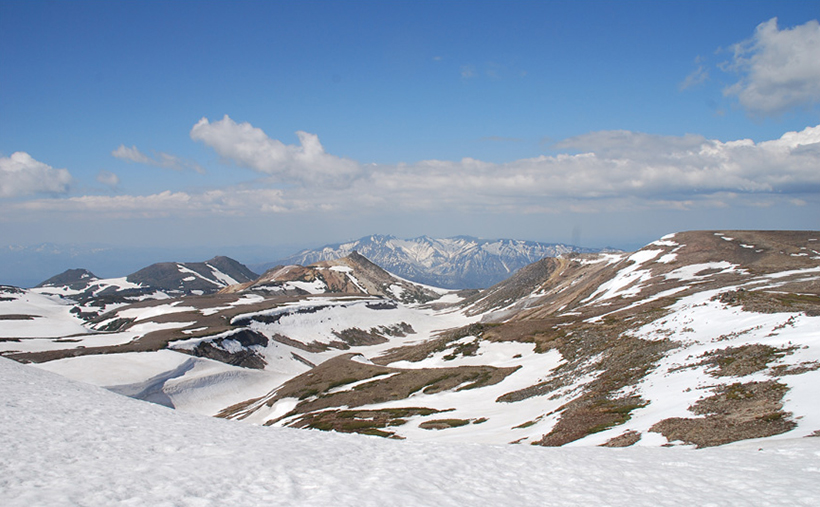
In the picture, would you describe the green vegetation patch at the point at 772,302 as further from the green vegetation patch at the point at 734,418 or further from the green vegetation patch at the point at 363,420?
the green vegetation patch at the point at 363,420

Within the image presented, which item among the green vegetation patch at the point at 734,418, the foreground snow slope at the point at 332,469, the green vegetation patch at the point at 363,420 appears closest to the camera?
the foreground snow slope at the point at 332,469

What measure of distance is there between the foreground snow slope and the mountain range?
24.2 ft

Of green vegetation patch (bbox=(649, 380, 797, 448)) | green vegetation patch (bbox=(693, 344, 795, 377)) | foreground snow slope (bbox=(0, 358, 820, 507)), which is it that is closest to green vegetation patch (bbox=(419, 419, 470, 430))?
green vegetation patch (bbox=(649, 380, 797, 448))

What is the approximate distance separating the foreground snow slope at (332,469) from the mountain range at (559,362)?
24.2 feet

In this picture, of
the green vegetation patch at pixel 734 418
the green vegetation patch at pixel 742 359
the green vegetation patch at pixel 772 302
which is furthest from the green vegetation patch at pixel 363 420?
the green vegetation patch at pixel 772 302

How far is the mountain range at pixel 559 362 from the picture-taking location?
3023cm

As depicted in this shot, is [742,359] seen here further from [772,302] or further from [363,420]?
[363,420]

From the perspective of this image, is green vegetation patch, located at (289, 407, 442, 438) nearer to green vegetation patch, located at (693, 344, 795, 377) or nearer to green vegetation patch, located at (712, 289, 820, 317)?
green vegetation patch, located at (693, 344, 795, 377)

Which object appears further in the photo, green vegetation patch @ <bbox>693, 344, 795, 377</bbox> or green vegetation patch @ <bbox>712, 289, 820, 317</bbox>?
green vegetation patch @ <bbox>712, 289, 820, 317</bbox>

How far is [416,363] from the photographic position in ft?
300

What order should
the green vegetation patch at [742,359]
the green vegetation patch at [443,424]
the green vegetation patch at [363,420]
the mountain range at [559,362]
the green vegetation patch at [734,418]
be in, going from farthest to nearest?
the green vegetation patch at [363,420] → the green vegetation patch at [443,424] → the green vegetation patch at [742,359] → the mountain range at [559,362] → the green vegetation patch at [734,418]

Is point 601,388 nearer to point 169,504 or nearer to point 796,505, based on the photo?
point 796,505

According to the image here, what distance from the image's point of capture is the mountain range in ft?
99.2

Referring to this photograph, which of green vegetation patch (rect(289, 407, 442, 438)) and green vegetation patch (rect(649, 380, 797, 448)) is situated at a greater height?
green vegetation patch (rect(649, 380, 797, 448))
